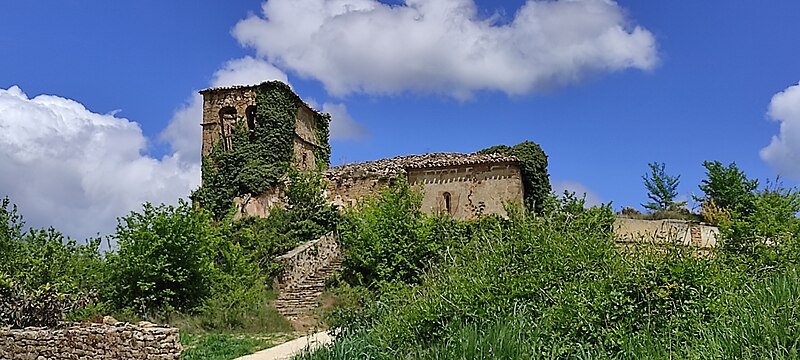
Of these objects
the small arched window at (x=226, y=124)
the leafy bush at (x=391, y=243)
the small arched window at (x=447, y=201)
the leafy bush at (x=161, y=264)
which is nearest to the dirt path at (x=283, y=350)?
the leafy bush at (x=161, y=264)

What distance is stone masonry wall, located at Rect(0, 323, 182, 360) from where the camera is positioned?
12641mm

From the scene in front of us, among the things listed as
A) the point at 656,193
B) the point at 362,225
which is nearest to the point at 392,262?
the point at 362,225

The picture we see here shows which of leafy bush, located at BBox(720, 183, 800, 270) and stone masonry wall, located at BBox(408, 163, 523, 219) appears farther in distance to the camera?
stone masonry wall, located at BBox(408, 163, 523, 219)

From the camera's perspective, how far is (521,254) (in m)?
10.0

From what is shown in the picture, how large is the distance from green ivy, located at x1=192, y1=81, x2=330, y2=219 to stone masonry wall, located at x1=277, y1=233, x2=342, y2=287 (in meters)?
6.34

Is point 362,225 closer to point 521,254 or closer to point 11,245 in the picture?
point 11,245

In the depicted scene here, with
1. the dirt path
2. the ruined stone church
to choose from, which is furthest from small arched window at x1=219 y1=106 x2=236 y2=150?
the dirt path

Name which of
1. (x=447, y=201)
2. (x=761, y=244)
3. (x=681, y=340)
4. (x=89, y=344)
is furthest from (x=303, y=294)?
(x=681, y=340)

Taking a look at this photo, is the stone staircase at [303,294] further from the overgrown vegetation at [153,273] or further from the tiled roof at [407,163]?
the tiled roof at [407,163]

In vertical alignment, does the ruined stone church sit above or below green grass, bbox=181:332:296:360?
above

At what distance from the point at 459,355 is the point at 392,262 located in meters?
14.0

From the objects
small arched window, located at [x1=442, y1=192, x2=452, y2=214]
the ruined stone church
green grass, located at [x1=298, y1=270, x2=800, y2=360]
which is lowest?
green grass, located at [x1=298, y1=270, x2=800, y2=360]

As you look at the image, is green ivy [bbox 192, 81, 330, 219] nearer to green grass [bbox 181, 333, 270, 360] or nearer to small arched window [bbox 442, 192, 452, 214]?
small arched window [bbox 442, 192, 452, 214]

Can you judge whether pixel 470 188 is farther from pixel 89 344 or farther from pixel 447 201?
pixel 89 344
